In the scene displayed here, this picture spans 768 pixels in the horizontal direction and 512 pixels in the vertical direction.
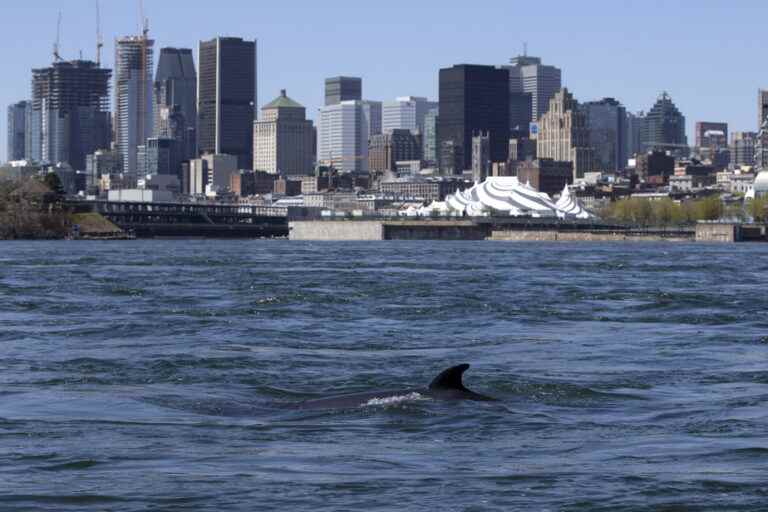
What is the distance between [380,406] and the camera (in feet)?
77.4

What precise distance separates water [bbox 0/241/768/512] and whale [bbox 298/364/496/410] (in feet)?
0.97

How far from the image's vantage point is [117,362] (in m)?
31.7

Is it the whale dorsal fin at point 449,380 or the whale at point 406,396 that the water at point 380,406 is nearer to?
the whale at point 406,396

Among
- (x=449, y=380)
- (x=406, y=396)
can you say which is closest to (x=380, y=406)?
(x=406, y=396)

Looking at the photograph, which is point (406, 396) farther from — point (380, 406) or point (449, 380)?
point (449, 380)

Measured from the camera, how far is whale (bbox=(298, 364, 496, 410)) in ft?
77.9

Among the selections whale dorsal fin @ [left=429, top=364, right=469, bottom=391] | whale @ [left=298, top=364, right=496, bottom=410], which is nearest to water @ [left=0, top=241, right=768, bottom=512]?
whale @ [left=298, top=364, right=496, bottom=410]

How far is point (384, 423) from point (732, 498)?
6.13m

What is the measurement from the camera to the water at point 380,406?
1783 cm

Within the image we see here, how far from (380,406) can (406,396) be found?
449mm

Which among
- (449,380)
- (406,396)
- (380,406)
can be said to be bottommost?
(380,406)

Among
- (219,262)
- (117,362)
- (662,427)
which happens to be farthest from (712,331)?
(219,262)

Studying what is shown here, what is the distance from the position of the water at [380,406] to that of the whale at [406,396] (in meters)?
0.30

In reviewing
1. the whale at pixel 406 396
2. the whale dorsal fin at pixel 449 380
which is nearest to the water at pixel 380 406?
the whale at pixel 406 396
